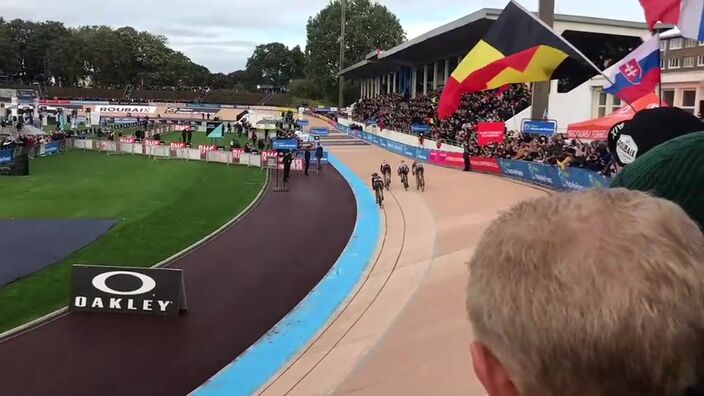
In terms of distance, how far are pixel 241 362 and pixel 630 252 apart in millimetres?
8369

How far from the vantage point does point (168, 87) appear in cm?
12400

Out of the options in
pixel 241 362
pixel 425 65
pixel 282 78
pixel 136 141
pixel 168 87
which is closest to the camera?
pixel 241 362

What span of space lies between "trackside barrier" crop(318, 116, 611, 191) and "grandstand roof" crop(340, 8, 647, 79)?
8.12m

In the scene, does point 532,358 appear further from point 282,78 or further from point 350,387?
point 282,78

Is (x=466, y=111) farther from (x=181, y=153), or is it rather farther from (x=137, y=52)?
(x=137, y=52)

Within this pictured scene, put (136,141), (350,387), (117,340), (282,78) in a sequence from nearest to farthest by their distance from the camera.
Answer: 1. (350,387)
2. (117,340)
3. (136,141)
4. (282,78)

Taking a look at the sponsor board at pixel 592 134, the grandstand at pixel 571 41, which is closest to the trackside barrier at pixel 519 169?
the sponsor board at pixel 592 134

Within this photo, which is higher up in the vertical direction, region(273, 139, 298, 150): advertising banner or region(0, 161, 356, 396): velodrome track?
region(273, 139, 298, 150): advertising banner

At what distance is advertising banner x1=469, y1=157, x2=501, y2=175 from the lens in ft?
95.1

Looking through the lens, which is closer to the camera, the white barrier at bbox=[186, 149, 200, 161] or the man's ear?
the man's ear

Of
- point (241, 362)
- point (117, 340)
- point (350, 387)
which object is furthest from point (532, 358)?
point (117, 340)

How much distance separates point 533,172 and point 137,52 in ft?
369

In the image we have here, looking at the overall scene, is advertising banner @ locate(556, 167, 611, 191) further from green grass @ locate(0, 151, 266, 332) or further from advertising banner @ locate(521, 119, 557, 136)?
green grass @ locate(0, 151, 266, 332)

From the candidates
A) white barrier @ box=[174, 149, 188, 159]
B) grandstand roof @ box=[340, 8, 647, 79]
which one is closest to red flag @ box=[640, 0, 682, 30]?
grandstand roof @ box=[340, 8, 647, 79]
